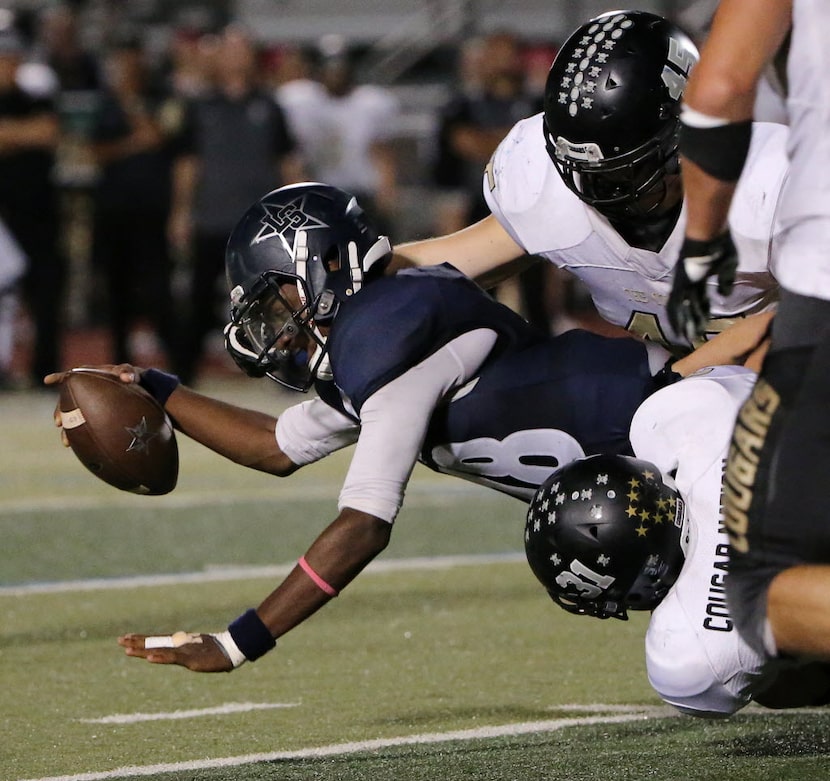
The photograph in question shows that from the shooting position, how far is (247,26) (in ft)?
50.3

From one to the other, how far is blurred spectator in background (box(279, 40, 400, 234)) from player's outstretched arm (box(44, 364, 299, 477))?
693 cm

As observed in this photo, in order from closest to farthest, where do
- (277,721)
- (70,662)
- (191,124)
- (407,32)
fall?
1. (277,721)
2. (70,662)
3. (191,124)
4. (407,32)

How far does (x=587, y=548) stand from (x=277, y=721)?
885mm

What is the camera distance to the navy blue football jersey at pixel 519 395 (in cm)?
356

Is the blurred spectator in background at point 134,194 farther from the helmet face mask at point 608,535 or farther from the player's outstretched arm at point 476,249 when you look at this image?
the helmet face mask at point 608,535

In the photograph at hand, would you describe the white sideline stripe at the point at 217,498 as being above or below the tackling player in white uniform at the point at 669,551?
below

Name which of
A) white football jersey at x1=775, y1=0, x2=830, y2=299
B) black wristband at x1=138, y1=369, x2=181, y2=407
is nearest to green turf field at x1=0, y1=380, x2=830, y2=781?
black wristband at x1=138, y1=369, x2=181, y2=407

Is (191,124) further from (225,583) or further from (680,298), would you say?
(680,298)

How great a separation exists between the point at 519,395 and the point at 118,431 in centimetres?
87

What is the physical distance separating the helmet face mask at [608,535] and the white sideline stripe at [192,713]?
2.78 ft

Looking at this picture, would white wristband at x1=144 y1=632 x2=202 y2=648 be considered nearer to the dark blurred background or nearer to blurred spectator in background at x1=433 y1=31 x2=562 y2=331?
blurred spectator in background at x1=433 y1=31 x2=562 y2=331

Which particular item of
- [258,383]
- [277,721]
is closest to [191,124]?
[258,383]

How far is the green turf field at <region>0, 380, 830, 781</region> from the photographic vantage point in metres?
3.30

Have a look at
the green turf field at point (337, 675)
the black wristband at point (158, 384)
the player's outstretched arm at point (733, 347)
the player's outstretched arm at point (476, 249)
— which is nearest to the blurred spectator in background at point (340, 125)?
the green turf field at point (337, 675)
